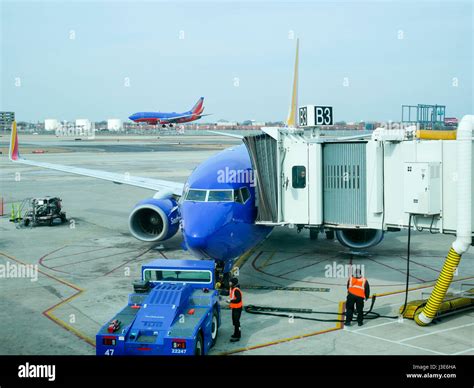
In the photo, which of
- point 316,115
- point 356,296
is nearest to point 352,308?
point 356,296

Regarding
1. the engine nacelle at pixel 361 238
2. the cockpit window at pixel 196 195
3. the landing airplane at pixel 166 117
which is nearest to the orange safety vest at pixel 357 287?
the cockpit window at pixel 196 195

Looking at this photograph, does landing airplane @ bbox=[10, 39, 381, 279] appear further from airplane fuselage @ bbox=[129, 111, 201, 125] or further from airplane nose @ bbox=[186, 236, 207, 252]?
airplane fuselage @ bbox=[129, 111, 201, 125]

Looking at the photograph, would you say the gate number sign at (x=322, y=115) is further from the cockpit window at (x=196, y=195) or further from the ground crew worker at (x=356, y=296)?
the ground crew worker at (x=356, y=296)

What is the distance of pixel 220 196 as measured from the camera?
20984 mm

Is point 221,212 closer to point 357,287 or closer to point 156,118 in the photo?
point 357,287

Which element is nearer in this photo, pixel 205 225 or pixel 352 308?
pixel 352 308

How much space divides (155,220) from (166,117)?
11769 centimetres

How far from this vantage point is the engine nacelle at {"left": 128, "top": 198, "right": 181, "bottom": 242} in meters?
27.9

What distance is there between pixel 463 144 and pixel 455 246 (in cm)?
293

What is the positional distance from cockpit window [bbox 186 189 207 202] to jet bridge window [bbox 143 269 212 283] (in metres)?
3.93

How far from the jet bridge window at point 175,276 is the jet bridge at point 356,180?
465cm
